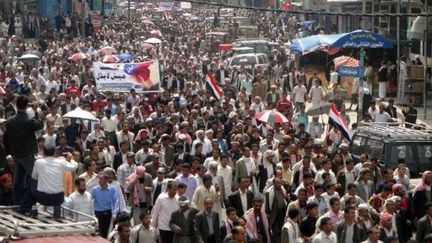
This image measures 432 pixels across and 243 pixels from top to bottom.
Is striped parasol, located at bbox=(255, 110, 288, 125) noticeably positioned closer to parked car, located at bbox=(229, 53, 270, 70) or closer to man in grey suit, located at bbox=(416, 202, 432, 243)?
man in grey suit, located at bbox=(416, 202, 432, 243)

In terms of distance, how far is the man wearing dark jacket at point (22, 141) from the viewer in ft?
41.8

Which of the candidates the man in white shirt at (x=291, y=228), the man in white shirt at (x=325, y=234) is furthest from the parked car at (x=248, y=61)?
the man in white shirt at (x=325, y=234)

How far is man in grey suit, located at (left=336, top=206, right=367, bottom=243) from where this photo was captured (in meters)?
14.3

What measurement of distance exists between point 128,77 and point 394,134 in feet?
29.6

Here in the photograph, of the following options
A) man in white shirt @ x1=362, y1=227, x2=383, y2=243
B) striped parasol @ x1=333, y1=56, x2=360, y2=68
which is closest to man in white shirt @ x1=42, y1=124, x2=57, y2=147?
man in white shirt @ x1=362, y1=227, x2=383, y2=243

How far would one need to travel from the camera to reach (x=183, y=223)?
14836 millimetres

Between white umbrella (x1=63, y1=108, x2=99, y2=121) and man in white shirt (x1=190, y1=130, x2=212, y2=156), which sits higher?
white umbrella (x1=63, y1=108, x2=99, y2=121)

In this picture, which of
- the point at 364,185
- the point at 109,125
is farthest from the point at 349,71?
the point at 364,185

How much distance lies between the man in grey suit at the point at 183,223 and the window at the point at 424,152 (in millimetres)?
6229

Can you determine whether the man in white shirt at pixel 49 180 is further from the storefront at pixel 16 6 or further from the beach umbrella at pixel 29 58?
the storefront at pixel 16 6

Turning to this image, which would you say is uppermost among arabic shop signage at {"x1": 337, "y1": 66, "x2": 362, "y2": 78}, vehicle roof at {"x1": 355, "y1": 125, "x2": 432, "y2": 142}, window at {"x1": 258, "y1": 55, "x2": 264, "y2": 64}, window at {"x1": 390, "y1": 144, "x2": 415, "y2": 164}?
arabic shop signage at {"x1": 337, "y1": 66, "x2": 362, "y2": 78}

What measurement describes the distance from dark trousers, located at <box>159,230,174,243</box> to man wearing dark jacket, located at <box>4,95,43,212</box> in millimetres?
2618

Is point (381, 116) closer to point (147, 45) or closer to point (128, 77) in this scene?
point (128, 77)

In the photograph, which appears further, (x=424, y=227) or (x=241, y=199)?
(x=241, y=199)
